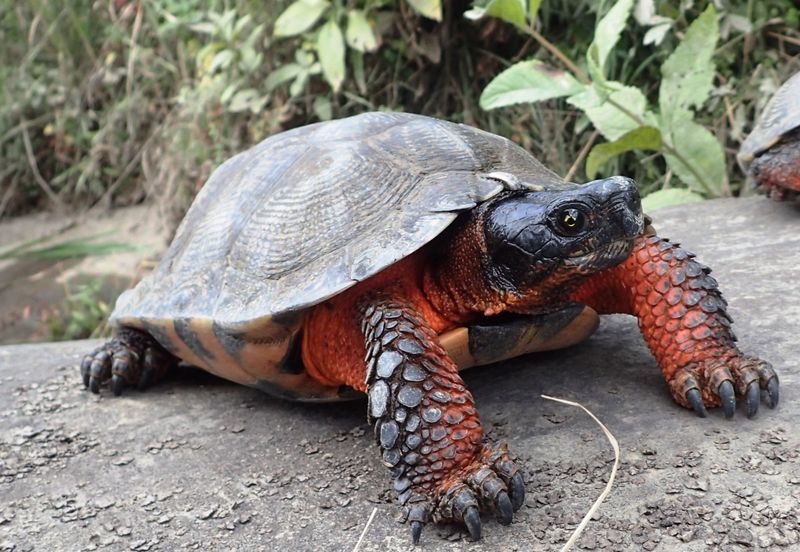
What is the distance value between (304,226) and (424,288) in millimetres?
333

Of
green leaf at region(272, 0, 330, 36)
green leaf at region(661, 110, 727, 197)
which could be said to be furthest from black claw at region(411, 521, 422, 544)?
green leaf at region(272, 0, 330, 36)

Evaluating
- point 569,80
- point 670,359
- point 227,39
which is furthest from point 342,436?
point 227,39

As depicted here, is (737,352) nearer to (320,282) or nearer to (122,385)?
(320,282)

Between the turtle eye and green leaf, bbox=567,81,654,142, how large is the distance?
1491 millimetres

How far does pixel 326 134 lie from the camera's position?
2.08 m

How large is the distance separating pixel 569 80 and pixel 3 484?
245 centimetres

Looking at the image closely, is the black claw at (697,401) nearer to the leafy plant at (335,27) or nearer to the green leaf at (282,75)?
the leafy plant at (335,27)

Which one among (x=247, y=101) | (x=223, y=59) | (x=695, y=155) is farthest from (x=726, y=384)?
(x=223, y=59)

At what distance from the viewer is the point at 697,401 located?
157 centimetres

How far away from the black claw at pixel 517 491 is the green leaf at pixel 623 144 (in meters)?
1.87

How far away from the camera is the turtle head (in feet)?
4.93

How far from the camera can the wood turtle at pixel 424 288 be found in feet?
4.71

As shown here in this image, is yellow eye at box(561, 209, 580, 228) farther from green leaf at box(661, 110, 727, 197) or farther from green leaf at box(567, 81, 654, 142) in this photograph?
Answer: green leaf at box(661, 110, 727, 197)

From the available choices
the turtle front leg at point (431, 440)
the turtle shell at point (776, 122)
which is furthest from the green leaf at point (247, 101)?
the turtle front leg at point (431, 440)
